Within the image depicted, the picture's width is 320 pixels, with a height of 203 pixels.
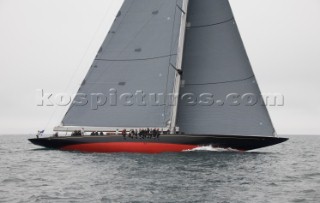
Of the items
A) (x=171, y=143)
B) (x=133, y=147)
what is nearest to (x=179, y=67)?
(x=171, y=143)

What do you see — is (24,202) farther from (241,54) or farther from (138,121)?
(241,54)

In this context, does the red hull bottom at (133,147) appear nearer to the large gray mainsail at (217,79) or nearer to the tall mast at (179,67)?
the tall mast at (179,67)

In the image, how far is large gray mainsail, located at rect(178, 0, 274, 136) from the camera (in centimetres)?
3094

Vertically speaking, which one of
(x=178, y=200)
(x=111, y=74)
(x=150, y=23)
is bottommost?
(x=178, y=200)

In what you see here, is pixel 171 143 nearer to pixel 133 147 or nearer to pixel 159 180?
pixel 133 147

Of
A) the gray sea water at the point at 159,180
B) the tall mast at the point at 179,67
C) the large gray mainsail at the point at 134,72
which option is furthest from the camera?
the large gray mainsail at the point at 134,72

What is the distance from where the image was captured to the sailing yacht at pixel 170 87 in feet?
101

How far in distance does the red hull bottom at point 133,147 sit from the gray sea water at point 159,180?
159 cm

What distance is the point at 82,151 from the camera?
32.8m

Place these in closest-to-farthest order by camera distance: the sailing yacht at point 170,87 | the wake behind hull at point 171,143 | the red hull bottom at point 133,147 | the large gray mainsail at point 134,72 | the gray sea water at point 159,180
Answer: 1. the gray sea water at point 159,180
2. the wake behind hull at point 171,143
3. the red hull bottom at point 133,147
4. the sailing yacht at point 170,87
5. the large gray mainsail at point 134,72

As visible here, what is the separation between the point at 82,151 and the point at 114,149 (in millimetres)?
2711

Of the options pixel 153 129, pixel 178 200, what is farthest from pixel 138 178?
pixel 153 129

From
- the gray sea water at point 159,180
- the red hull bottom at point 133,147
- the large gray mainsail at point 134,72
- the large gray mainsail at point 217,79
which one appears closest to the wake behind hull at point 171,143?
the red hull bottom at point 133,147

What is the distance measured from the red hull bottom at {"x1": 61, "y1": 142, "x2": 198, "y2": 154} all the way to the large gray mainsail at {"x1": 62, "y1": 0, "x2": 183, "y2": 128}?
1.90 m
